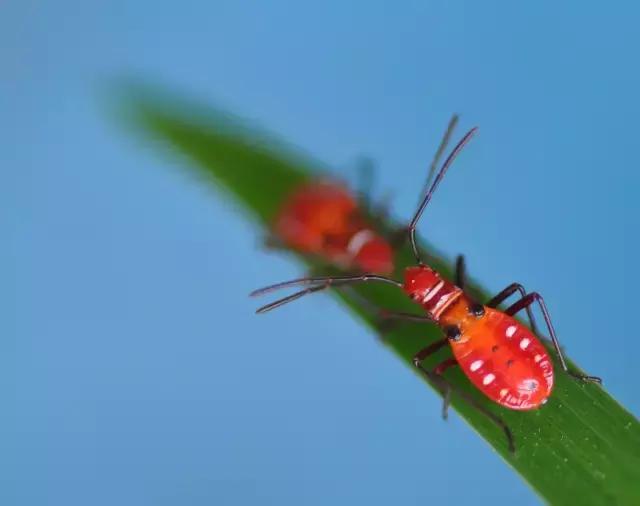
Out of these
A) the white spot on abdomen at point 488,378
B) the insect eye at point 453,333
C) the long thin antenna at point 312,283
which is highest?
A: the insect eye at point 453,333

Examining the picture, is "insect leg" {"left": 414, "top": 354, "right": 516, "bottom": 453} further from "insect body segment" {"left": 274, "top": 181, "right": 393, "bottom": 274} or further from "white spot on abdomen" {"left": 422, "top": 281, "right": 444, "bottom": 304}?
"insect body segment" {"left": 274, "top": 181, "right": 393, "bottom": 274}

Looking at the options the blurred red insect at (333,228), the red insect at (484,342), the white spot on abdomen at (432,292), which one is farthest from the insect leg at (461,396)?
the blurred red insect at (333,228)

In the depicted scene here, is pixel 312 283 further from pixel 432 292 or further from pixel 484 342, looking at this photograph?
pixel 484 342

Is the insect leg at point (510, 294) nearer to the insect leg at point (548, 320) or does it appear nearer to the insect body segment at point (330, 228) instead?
the insect leg at point (548, 320)

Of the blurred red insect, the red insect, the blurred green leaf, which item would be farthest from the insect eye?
the blurred red insect

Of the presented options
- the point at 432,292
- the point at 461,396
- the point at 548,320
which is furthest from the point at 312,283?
the point at 548,320

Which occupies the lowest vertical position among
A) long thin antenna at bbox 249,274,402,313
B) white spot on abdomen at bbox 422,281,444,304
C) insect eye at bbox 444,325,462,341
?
long thin antenna at bbox 249,274,402,313
